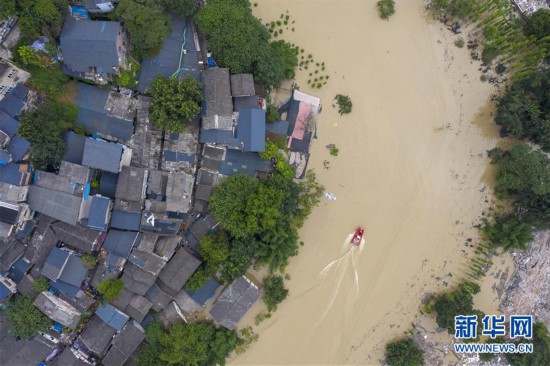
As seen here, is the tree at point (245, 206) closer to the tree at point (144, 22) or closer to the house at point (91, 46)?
the tree at point (144, 22)

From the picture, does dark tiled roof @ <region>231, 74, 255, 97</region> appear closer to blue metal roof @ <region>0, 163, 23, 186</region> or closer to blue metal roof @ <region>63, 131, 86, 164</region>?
blue metal roof @ <region>63, 131, 86, 164</region>

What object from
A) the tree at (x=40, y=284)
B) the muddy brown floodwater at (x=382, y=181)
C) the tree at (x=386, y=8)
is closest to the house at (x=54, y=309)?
the tree at (x=40, y=284)

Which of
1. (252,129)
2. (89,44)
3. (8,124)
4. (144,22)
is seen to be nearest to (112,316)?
(8,124)

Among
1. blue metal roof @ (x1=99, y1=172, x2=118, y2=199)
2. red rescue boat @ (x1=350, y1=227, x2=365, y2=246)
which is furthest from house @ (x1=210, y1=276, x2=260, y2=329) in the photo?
blue metal roof @ (x1=99, y1=172, x2=118, y2=199)

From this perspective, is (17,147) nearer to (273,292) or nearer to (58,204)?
(58,204)

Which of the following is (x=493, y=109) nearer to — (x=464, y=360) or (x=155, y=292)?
(x=464, y=360)

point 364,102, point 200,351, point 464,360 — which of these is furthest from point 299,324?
point 364,102
